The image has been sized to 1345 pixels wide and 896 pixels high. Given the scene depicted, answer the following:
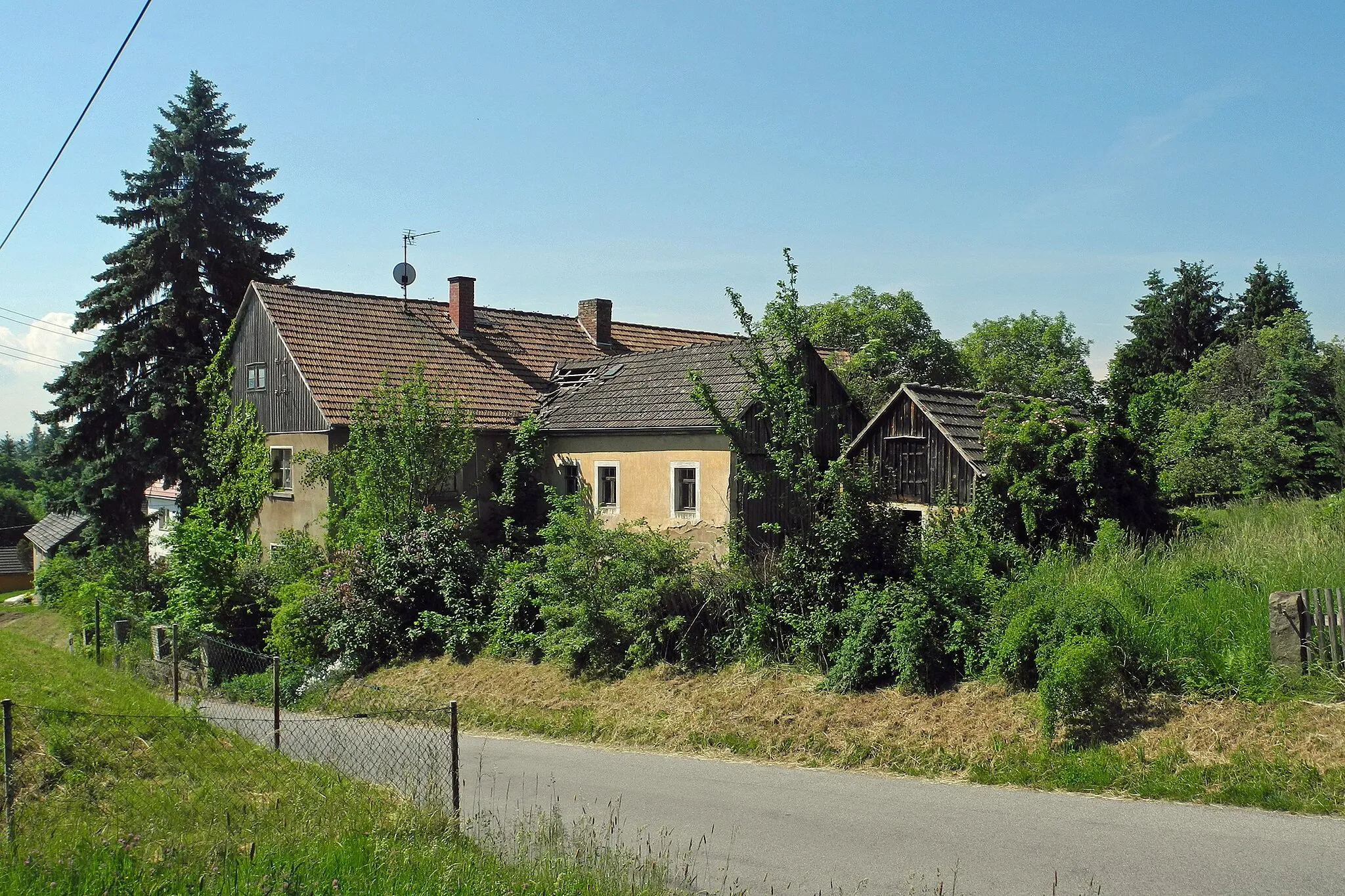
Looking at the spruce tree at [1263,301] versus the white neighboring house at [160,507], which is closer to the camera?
the white neighboring house at [160,507]

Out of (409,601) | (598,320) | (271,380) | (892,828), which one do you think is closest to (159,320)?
(271,380)

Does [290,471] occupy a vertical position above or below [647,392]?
below

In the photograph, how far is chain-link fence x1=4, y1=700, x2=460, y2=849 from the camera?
7.99 m

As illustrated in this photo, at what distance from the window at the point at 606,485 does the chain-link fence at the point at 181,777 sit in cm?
1189

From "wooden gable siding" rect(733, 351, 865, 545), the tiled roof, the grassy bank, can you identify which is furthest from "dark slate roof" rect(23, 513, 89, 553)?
the grassy bank

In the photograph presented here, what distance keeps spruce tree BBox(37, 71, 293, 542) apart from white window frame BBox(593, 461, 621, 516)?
1439cm

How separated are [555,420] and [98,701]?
14724 mm

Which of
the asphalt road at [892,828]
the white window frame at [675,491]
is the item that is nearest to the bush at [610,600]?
the asphalt road at [892,828]

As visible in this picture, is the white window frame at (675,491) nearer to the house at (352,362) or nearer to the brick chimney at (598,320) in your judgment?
the house at (352,362)

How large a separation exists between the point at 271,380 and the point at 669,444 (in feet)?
40.3

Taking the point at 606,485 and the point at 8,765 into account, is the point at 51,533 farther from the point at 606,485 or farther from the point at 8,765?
the point at 8,765

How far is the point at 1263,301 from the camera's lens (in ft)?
184

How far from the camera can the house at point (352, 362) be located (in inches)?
1048

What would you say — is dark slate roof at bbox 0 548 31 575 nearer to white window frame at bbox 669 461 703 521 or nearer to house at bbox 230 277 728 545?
house at bbox 230 277 728 545
